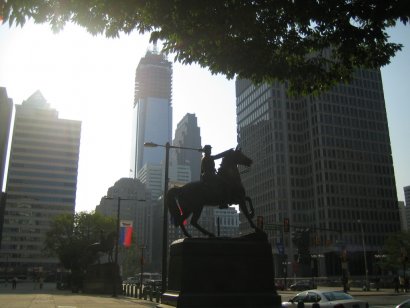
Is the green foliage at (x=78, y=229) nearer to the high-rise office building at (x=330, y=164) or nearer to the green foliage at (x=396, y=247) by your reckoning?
the green foliage at (x=396, y=247)

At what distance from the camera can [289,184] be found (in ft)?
430

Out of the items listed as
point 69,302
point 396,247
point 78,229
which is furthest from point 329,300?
point 78,229

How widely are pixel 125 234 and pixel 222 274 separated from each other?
29.0 m

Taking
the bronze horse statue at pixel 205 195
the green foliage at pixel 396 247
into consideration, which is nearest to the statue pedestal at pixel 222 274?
the bronze horse statue at pixel 205 195

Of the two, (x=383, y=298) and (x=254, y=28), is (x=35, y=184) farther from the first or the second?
(x=254, y=28)

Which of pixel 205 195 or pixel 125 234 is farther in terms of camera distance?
pixel 125 234

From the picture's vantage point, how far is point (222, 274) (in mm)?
10984

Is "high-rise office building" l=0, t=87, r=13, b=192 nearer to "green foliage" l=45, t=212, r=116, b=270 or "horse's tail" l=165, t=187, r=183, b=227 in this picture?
"green foliage" l=45, t=212, r=116, b=270

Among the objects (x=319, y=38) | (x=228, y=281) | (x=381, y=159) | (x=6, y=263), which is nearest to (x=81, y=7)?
(x=319, y=38)

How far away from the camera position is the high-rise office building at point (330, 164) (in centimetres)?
12369

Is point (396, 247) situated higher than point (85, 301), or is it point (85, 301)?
point (396, 247)

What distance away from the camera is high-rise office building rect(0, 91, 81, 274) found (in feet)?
518

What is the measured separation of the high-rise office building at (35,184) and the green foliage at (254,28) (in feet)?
524

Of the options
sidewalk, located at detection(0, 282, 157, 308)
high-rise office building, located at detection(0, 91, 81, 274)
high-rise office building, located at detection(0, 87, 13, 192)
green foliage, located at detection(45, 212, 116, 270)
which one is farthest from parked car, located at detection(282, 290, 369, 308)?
high-rise office building, located at detection(0, 91, 81, 274)
